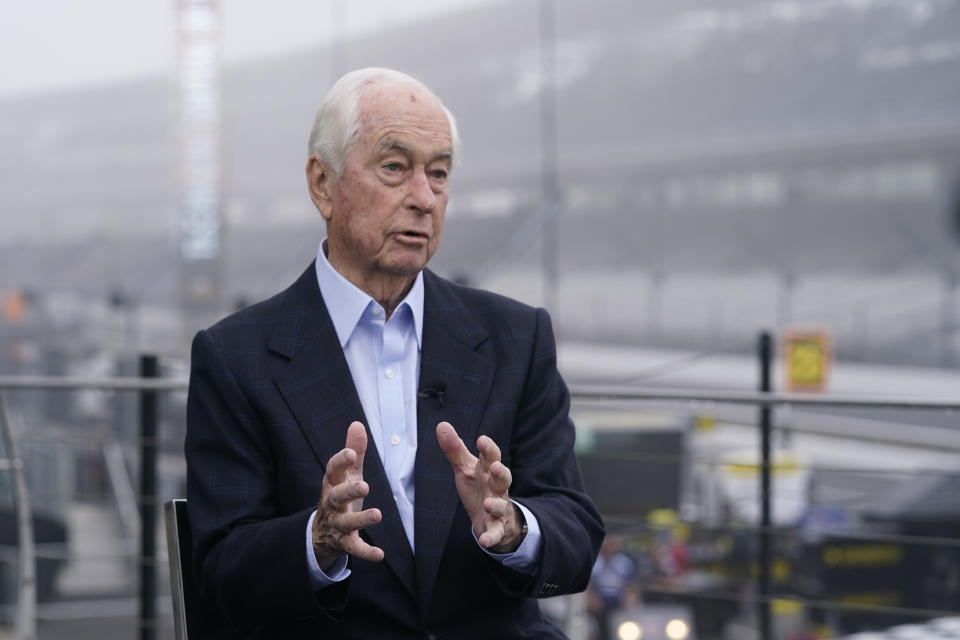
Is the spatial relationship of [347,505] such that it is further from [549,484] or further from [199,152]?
[199,152]

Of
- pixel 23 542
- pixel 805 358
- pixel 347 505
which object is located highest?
pixel 347 505

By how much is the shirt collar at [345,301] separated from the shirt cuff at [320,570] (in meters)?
0.26

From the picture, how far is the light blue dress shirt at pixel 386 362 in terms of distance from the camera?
157 cm

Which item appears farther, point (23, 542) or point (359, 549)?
point (23, 542)

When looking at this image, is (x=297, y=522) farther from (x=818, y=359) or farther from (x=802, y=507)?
(x=818, y=359)

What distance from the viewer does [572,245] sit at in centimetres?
828

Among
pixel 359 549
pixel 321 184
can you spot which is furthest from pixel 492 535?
pixel 321 184

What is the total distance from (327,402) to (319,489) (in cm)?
10

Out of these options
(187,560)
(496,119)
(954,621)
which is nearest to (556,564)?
(187,560)

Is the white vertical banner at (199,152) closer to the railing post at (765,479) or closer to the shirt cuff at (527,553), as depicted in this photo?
the railing post at (765,479)

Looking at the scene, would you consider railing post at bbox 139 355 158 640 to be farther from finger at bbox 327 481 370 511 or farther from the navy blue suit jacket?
finger at bbox 327 481 370 511

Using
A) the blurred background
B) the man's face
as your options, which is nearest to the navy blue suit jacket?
the man's face

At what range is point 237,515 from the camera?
1.50m

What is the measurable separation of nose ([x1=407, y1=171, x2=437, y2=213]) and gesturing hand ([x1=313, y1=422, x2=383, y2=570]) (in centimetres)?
32
